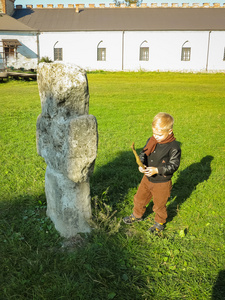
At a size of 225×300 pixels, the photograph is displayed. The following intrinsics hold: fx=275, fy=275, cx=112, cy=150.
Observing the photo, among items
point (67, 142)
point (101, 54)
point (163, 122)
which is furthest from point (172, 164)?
point (101, 54)

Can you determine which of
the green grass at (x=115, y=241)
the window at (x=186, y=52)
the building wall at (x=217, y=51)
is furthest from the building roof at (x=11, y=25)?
the green grass at (x=115, y=241)

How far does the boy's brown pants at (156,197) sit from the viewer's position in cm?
305

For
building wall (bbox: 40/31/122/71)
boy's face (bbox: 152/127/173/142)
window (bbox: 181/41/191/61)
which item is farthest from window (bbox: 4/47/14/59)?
boy's face (bbox: 152/127/173/142)

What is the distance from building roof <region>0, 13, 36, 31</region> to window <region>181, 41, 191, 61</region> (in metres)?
17.7

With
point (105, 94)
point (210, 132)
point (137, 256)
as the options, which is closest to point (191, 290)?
point (137, 256)

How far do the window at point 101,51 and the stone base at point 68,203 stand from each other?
107 ft

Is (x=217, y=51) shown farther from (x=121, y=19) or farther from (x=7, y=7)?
(x=7, y=7)

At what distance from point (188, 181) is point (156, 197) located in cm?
153

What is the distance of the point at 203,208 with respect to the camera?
3.64 metres

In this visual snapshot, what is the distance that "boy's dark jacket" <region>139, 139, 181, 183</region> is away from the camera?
2.90m

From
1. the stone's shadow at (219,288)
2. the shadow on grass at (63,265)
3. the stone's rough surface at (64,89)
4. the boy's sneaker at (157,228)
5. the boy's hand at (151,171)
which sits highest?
the stone's rough surface at (64,89)

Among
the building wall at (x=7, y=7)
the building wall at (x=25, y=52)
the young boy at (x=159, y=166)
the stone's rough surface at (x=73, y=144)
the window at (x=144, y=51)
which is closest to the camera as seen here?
the stone's rough surface at (x=73, y=144)

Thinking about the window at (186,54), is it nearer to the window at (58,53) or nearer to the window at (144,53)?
the window at (144,53)

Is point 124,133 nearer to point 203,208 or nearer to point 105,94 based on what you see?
point 203,208
